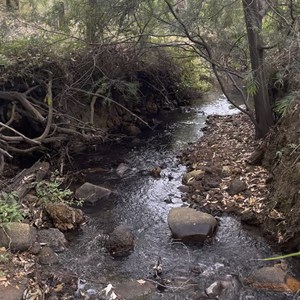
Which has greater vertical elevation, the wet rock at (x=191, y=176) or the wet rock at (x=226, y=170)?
the wet rock at (x=226, y=170)

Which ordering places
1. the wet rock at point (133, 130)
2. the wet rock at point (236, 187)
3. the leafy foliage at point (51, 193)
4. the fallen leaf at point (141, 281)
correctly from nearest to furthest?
the fallen leaf at point (141, 281), the leafy foliage at point (51, 193), the wet rock at point (236, 187), the wet rock at point (133, 130)

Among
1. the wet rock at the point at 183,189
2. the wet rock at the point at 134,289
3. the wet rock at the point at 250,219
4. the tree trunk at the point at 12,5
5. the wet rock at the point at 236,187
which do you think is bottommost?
the wet rock at the point at 134,289

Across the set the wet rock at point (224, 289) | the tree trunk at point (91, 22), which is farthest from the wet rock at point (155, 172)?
the wet rock at point (224, 289)

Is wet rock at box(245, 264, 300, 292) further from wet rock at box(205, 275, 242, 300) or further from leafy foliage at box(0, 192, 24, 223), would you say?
leafy foliage at box(0, 192, 24, 223)

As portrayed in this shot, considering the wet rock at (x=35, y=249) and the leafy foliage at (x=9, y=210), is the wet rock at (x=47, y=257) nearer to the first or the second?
the wet rock at (x=35, y=249)

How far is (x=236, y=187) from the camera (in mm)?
7469

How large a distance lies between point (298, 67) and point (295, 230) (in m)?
2.86

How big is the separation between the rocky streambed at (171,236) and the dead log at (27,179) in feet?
3.02

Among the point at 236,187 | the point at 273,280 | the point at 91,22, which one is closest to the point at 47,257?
the point at 273,280

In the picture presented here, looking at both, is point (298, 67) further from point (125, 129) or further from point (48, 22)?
point (125, 129)

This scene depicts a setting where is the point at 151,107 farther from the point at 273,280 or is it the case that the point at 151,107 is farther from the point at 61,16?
the point at 273,280

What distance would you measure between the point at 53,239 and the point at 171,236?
1705mm

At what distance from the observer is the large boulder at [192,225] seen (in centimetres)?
617

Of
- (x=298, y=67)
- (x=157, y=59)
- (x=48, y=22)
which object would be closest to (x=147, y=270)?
(x=298, y=67)
